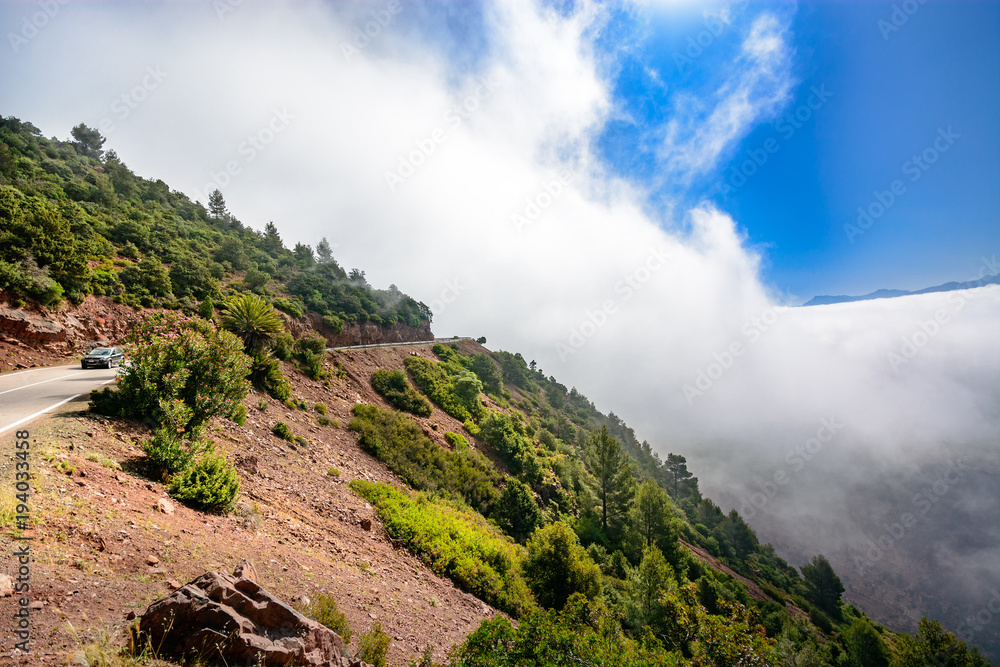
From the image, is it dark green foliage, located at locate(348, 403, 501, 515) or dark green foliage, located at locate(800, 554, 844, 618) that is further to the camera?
dark green foliage, located at locate(800, 554, 844, 618)

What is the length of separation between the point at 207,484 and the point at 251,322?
12001 mm

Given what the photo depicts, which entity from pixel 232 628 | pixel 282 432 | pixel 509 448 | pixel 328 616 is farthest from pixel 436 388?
pixel 232 628

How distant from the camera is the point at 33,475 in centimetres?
598

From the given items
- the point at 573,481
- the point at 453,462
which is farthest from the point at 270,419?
the point at 573,481

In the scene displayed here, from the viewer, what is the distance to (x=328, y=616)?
6090 mm

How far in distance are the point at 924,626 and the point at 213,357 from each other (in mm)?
46802

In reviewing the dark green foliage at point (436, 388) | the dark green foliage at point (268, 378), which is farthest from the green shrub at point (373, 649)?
the dark green foliage at point (436, 388)

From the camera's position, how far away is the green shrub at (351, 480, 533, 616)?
12.2 metres

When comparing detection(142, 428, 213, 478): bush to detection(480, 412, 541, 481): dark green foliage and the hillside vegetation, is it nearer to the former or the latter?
the hillside vegetation

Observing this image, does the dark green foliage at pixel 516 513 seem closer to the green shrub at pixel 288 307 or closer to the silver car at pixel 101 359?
the silver car at pixel 101 359

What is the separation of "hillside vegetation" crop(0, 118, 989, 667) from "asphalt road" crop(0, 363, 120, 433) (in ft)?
4.85

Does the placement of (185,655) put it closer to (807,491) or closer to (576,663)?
(576,663)

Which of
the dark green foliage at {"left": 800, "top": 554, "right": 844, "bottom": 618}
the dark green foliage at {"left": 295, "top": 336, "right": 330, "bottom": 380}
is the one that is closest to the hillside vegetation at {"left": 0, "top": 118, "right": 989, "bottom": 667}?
the dark green foliage at {"left": 295, "top": 336, "right": 330, "bottom": 380}

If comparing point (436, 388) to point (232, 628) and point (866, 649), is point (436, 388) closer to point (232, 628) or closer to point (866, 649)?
point (232, 628)
